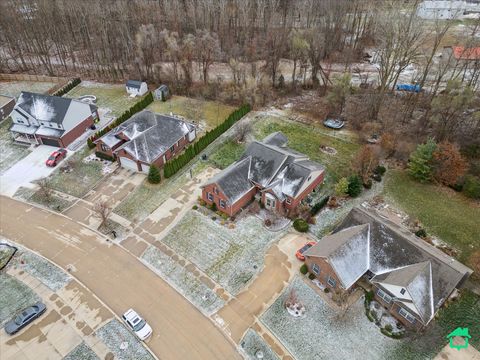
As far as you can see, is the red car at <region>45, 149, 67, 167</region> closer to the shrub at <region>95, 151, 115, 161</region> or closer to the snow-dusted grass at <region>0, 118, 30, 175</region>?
the shrub at <region>95, 151, 115, 161</region>

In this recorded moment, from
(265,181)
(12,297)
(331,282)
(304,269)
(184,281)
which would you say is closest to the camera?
(331,282)

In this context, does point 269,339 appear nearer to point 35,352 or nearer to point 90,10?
point 35,352

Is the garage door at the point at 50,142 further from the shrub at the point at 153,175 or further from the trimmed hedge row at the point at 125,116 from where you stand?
the shrub at the point at 153,175

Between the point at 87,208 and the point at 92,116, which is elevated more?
the point at 92,116

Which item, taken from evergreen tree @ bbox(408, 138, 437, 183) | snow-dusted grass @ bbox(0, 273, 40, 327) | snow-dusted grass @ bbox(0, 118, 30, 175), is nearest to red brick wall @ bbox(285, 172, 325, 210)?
evergreen tree @ bbox(408, 138, 437, 183)

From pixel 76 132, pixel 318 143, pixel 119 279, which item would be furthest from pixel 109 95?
pixel 119 279

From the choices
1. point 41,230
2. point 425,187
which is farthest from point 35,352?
point 425,187

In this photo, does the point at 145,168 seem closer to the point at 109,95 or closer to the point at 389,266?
the point at 109,95
